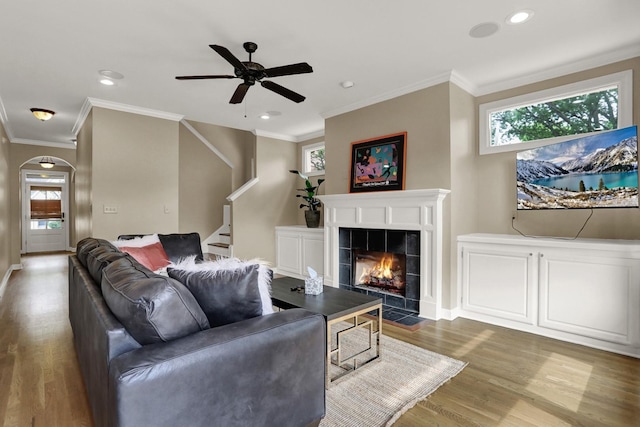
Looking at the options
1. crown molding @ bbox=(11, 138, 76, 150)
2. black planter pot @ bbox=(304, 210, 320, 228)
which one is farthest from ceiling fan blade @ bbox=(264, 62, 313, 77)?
crown molding @ bbox=(11, 138, 76, 150)

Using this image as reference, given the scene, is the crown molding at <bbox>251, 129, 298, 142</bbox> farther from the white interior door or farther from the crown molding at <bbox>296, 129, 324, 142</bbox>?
the white interior door

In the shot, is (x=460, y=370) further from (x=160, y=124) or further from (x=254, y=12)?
(x=160, y=124)

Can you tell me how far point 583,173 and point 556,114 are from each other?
0.71m

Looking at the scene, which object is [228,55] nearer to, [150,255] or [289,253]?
[150,255]

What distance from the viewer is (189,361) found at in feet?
4.11

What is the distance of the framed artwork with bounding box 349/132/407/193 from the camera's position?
158 inches

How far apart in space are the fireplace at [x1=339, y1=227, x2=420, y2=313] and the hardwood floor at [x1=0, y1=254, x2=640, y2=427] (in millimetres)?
583

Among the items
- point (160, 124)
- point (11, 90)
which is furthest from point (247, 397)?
point (11, 90)

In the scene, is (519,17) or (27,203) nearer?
(519,17)

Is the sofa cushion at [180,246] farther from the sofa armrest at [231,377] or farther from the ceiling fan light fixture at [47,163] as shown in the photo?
Answer: the ceiling fan light fixture at [47,163]

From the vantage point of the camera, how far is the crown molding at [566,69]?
307 centimetres

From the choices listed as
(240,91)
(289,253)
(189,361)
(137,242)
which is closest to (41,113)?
(137,242)

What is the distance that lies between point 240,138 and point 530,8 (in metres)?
5.79

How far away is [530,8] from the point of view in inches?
97.3
